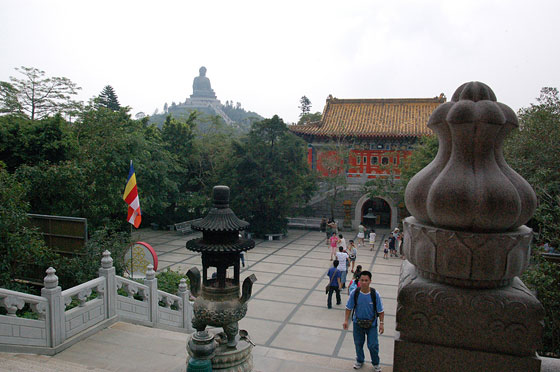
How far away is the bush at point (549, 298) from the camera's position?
19.1 feet

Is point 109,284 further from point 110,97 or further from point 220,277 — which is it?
point 110,97

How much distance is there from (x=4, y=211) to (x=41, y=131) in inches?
234

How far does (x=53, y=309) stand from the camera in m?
5.38

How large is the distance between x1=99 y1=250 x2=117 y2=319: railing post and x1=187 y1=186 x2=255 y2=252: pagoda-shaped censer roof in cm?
207

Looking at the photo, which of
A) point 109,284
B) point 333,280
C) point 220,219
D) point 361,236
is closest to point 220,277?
point 220,219

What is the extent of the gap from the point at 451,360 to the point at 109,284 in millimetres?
5799

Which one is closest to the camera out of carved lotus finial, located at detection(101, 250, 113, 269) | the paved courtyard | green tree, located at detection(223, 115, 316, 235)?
the paved courtyard

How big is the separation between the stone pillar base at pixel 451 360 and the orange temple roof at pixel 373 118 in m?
21.9

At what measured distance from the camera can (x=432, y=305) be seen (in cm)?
226

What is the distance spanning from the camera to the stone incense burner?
492cm

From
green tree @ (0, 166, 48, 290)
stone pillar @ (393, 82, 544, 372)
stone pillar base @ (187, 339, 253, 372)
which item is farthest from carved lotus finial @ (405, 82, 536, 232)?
green tree @ (0, 166, 48, 290)

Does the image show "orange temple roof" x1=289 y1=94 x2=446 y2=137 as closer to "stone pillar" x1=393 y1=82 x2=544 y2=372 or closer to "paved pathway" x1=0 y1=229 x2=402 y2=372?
"paved pathway" x1=0 y1=229 x2=402 y2=372

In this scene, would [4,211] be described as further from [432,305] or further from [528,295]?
[528,295]

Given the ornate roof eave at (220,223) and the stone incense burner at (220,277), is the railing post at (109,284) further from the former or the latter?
the ornate roof eave at (220,223)
